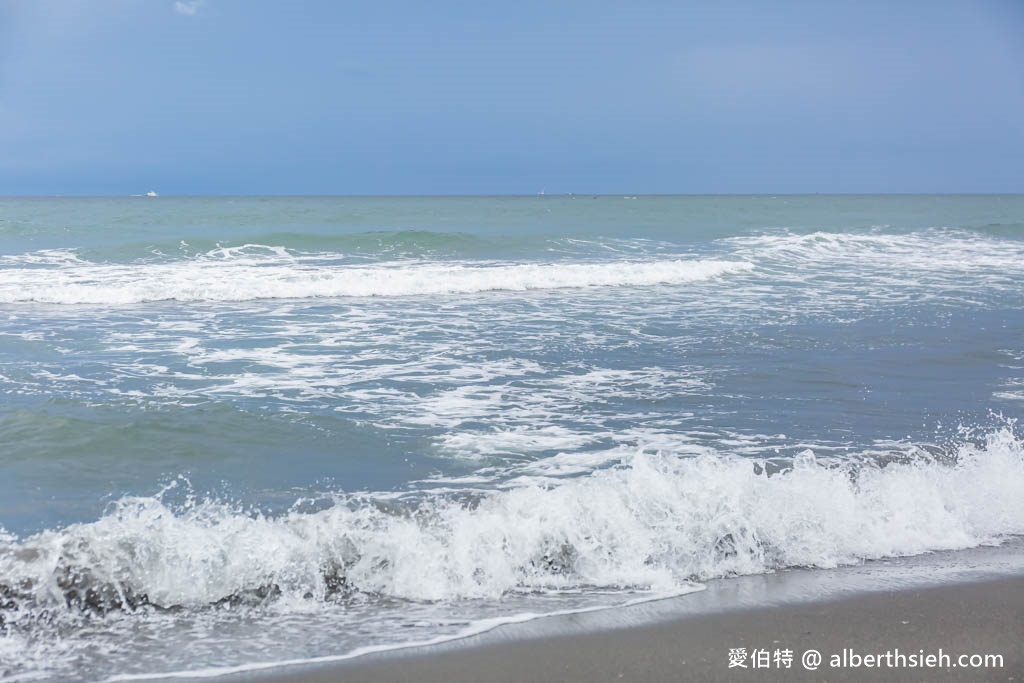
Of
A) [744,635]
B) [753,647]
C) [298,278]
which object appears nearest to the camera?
[753,647]

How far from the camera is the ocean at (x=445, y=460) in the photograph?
392 cm

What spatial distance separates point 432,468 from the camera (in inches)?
221

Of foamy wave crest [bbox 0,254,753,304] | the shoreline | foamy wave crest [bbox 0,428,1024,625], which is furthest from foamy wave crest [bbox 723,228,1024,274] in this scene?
the shoreline

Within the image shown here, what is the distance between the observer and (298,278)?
1664 centimetres

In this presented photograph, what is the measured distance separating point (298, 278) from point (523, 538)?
13.1 meters

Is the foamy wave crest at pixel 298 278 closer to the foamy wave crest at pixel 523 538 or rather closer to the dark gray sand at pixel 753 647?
the foamy wave crest at pixel 523 538

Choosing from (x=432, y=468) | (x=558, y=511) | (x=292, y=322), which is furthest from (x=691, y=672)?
(x=292, y=322)

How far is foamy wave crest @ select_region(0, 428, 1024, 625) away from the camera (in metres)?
4.00

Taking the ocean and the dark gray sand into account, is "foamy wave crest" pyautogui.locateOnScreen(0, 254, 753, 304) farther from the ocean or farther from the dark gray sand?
the dark gray sand

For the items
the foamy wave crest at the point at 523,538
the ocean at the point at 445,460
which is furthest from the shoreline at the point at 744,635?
the foamy wave crest at the point at 523,538

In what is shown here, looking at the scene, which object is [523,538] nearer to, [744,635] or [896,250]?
[744,635]

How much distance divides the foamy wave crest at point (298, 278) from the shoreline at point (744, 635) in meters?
12.0

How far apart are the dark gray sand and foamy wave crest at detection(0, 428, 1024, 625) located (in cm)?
A: 55

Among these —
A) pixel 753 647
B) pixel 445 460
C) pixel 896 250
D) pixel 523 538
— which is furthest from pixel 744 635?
pixel 896 250
